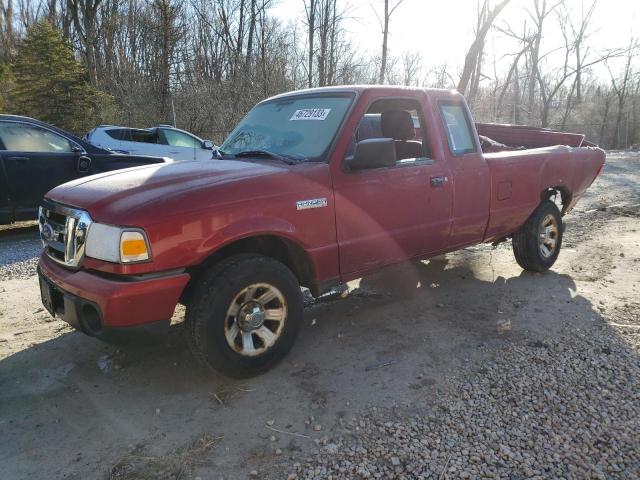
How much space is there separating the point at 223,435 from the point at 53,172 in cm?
605

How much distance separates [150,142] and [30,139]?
5.67 metres

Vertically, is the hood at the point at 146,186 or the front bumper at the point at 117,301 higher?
the hood at the point at 146,186

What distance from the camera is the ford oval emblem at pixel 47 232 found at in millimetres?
3178

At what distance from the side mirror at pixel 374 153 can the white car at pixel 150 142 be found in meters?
9.36

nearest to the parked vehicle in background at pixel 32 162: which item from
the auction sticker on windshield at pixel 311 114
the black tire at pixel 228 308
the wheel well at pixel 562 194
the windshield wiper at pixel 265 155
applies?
the windshield wiper at pixel 265 155

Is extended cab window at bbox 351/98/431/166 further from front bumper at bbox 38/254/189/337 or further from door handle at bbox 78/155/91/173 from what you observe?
door handle at bbox 78/155/91/173

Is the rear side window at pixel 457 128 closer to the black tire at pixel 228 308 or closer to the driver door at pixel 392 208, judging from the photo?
the driver door at pixel 392 208

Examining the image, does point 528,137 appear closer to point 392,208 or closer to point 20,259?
point 392,208

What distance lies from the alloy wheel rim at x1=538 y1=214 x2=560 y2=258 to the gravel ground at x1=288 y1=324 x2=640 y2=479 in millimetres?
2089

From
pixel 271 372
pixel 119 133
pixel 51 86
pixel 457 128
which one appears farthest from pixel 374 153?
pixel 51 86

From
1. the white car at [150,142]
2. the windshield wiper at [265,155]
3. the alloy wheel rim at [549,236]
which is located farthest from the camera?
the white car at [150,142]

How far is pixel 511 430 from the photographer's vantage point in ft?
8.54

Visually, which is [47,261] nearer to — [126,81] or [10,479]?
[10,479]

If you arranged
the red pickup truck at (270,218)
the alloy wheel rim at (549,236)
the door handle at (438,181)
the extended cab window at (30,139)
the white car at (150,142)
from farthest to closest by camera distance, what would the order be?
the white car at (150,142) → the extended cab window at (30,139) → the alloy wheel rim at (549,236) → the door handle at (438,181) → the red pickup truck at (270,218)
